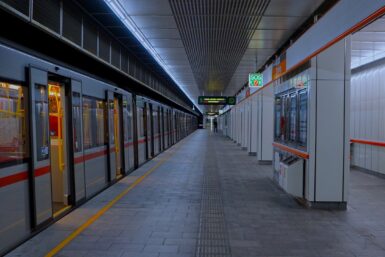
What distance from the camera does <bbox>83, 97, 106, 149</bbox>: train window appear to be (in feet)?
21.8

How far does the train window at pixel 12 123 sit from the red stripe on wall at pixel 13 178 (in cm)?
19

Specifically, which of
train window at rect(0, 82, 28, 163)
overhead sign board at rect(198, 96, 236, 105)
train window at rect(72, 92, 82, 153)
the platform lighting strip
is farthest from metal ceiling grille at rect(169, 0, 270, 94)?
overhead sign board at rect(198, 96, 236, 105)

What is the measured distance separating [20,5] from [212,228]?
3771 millimetres

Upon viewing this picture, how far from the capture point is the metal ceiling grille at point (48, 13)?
468cm

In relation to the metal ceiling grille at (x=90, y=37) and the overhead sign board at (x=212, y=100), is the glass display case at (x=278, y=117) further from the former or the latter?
the overhead sign board at (x=212, y=100)

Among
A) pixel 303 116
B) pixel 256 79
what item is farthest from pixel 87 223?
pixel 256 79

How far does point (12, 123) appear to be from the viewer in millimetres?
4137

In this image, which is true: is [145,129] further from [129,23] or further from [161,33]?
[129,23]

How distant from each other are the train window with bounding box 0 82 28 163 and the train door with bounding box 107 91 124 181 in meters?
3.53

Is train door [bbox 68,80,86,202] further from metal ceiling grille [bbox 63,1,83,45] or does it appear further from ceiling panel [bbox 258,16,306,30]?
ceiling panel [bbox 258,16,306,30]

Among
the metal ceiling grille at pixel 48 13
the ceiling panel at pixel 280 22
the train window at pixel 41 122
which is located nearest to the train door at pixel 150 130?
the ceiling panel at pixel 280 22

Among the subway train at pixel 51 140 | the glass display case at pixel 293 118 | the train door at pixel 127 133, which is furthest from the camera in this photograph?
the train door at pixel 127 133

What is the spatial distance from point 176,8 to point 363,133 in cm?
714

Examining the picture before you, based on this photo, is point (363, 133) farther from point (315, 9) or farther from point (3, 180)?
point (3, 180)
